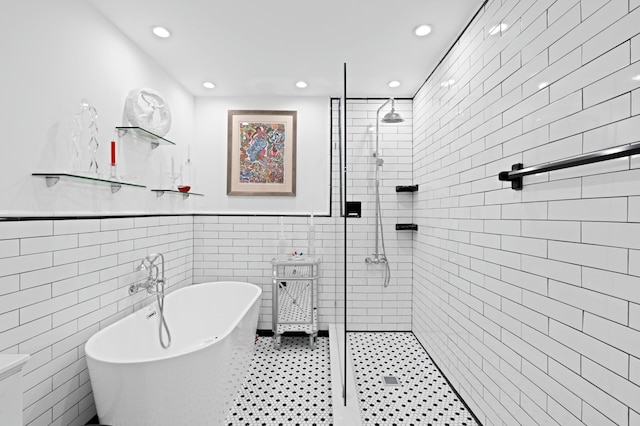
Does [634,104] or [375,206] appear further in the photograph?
[375,206]

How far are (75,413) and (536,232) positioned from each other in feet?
8.88

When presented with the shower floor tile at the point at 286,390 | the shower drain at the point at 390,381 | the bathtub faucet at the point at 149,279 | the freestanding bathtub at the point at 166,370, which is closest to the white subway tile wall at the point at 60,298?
the bathtub faucet at the point at 149,279

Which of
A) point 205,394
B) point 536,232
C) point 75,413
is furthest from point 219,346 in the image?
point 536,232

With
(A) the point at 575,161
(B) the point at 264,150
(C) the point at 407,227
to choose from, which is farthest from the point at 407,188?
(A) the point at 575,161

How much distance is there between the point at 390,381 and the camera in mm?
2352

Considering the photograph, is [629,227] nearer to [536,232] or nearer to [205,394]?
[536,232]

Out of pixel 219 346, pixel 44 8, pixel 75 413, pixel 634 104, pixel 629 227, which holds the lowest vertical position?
pixel 75 413

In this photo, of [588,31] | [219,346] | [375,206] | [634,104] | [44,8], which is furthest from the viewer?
[375,206]

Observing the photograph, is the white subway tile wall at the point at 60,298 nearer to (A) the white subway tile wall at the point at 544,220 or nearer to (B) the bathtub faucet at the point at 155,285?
(B) the bathtub faucet at the point at 155,285

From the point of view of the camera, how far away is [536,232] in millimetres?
1387

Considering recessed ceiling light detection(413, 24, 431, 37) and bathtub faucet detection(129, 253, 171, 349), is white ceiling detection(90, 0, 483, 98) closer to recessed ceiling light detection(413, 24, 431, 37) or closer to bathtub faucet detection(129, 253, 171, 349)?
recessed ceiling light detection(413, 24, 431, 37)

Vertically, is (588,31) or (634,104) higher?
(588,31)

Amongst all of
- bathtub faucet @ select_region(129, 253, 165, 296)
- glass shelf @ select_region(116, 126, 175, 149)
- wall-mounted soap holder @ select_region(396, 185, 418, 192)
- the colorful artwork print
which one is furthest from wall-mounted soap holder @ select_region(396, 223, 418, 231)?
glass shelf @ select_region(116, 126, 175, 149)

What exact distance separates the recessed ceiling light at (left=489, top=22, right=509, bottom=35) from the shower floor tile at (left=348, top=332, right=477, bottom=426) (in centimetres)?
236
